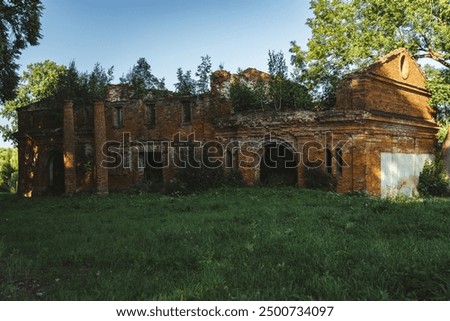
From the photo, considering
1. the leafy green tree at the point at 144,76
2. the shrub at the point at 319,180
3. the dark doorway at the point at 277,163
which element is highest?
the leafy green tree at the point at 144,76

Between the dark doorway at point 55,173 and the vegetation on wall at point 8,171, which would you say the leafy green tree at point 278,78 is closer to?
the dark doorway at point 55,173

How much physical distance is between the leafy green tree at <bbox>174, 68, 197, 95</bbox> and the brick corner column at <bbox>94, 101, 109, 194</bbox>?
18.3 ft

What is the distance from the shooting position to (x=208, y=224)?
9.59 meters

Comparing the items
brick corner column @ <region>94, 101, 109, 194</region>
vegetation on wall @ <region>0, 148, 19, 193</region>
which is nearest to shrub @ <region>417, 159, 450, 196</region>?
brick corner column @ <region>94, 101, 109, 194</region>

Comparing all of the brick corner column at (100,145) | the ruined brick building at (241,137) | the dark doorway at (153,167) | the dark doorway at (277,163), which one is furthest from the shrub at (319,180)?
the brick corner column at (100,145)

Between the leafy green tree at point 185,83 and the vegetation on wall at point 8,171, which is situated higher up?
the leafy green tree at point 185,83

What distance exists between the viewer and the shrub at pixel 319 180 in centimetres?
1698

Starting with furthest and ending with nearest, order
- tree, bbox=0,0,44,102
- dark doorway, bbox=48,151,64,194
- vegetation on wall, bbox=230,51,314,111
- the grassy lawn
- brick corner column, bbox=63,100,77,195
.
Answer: dark doorway, bbox=48,151,64,194, brick corner column, bbox=63,100,77,195, vegetation on wall, bbox=230,51,314,111, tree, bbox=0,0,44,102, the grassy lawn

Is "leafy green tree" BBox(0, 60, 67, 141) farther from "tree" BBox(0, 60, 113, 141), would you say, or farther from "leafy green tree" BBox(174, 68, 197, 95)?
"leafy green tree" BBox(174, 68, 197, 95)

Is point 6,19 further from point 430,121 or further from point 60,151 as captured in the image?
point 430,121

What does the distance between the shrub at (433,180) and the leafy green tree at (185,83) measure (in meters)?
14.7

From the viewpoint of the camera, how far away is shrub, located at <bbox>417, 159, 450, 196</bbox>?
65.4 ft

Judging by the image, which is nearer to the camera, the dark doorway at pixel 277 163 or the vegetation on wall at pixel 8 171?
the dark doorway at pixel 277 163

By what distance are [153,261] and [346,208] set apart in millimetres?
7289
